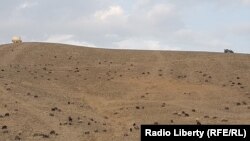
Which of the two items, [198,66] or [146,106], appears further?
[198,66]

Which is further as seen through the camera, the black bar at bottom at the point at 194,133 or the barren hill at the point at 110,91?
the barren hill at the point at 110,91

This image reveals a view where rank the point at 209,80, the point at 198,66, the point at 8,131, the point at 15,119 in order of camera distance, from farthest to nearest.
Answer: the point at 198,66, the point at 209,80, the point at 15,119, the point at 8,131

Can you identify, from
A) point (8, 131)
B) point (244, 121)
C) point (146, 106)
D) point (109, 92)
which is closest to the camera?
point (8, 131)

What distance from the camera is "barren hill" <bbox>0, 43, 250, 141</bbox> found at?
28516mm

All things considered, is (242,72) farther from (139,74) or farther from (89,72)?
(89,72)

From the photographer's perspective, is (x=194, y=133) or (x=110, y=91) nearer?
(x=194, y=133)

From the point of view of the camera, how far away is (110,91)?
38750 millimetres

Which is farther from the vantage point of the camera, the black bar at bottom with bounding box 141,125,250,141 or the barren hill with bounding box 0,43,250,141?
the barren hill with bounding box 0,43,250,141

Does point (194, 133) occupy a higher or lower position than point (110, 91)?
lower

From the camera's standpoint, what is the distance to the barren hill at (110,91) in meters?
28.5

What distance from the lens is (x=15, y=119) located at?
1110 inches

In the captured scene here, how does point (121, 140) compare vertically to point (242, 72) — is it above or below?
below

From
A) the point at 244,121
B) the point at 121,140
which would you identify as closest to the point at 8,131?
the point at 121,140

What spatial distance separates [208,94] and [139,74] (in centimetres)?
683
